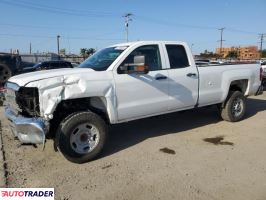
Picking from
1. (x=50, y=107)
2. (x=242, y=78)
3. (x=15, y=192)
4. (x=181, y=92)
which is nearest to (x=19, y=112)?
(x=50, y=107)

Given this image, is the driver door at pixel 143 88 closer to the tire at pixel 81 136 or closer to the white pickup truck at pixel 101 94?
the white pickup truck at pixel 101 94

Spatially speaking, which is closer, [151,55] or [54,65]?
[151,55]

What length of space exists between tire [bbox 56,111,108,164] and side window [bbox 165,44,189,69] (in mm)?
2027

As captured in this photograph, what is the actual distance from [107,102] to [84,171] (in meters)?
1.21

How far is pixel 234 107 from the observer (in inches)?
309

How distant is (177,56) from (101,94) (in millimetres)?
2135

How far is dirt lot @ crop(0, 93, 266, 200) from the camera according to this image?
420 cm

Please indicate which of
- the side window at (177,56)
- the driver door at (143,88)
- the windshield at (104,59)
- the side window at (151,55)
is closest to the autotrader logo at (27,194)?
the driver door at (143,88)

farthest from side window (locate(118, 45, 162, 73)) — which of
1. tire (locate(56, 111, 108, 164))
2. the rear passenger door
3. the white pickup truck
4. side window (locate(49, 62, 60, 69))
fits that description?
side window (locate(49, 62, 60, 69))

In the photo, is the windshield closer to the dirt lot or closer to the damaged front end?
the damaged front end

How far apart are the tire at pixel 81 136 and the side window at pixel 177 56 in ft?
6.65

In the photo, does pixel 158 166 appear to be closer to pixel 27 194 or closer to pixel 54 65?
pixel 27 194

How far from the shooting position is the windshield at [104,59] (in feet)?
18.5

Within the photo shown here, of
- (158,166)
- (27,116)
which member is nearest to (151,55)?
(158,166)
